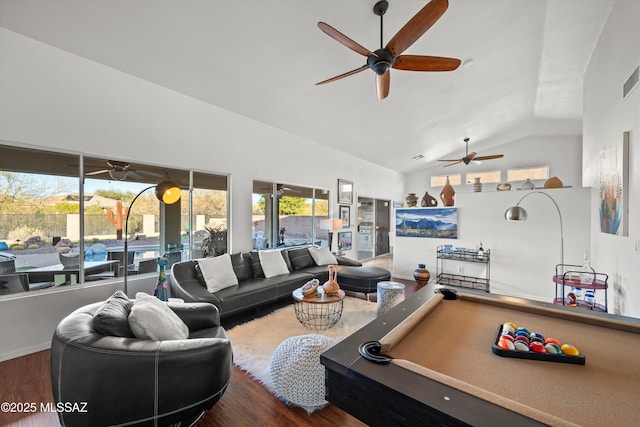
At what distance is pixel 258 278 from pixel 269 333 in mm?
1247

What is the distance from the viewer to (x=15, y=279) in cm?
276

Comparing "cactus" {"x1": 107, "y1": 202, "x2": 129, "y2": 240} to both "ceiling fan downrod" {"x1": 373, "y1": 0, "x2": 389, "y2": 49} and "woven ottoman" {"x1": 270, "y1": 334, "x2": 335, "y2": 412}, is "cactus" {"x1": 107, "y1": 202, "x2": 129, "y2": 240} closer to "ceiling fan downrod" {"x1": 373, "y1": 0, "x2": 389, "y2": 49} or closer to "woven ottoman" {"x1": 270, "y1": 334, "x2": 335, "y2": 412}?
"woven ottoman" {"x1": 270, "y1": 334, "x2": 335, "y2": 412}

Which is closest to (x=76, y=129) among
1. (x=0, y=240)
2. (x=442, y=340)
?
(x=0, y=240)

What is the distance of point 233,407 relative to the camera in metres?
2.00

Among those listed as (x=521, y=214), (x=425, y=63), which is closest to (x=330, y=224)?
(x=521, y=214)

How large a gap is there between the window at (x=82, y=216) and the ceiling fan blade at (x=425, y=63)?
3.16 m

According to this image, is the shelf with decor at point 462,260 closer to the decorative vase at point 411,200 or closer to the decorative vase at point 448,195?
the decorative vase at point 448,195

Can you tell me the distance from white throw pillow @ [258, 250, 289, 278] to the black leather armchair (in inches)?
102

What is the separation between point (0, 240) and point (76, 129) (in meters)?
1.38

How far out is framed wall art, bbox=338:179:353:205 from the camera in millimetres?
7223

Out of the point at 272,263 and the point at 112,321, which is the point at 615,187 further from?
the point at 112,321

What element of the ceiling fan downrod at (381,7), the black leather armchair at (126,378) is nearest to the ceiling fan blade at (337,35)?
the ceiling fan downrod at (381,7)

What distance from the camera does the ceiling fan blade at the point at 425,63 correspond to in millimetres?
2449

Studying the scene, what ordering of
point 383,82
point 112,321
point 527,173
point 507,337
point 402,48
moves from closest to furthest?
point 507,337 < point 112,321 < point 402,48 < point 383,82 < point 527,173
